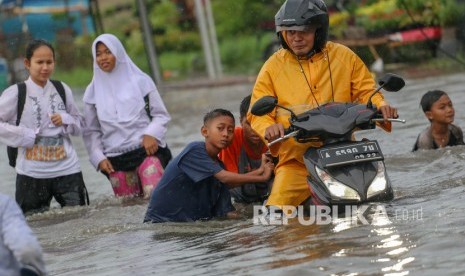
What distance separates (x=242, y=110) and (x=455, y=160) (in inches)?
87.4

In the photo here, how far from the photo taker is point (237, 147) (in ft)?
30.1

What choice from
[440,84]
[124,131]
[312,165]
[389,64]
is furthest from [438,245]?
[389,64]

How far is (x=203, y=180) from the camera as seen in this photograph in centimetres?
863

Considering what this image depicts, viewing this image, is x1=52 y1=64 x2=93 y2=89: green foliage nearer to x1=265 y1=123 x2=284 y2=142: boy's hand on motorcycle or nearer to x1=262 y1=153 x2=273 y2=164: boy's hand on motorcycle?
x1=262 y1=153 x2=273 y2=164: boy's hand on motorcycle

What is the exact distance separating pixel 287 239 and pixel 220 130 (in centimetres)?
125

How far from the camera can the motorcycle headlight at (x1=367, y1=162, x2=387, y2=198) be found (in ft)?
23.8

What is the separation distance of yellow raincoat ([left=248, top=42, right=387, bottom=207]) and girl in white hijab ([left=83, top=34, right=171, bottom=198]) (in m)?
2.70

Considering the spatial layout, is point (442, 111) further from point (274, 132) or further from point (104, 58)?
point (274, 132)

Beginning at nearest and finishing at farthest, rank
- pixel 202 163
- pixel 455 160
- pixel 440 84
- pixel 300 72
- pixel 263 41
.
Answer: pixel 300 72 < pixel 202 163 < pixel 455 160 < pixel 440 84 < pixel 263 41

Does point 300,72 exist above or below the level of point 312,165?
above

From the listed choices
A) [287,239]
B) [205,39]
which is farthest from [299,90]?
[205,39]

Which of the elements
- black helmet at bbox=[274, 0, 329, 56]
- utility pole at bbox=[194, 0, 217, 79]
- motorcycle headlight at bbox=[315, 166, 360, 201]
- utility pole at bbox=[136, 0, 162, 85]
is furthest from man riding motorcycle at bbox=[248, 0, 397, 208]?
utility pole at bbox=[194, 0, 217, 79]

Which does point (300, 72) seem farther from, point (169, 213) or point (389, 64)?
point (389, 64)

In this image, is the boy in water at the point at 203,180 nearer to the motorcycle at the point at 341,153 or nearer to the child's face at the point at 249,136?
the child's face at the point at 249,136
